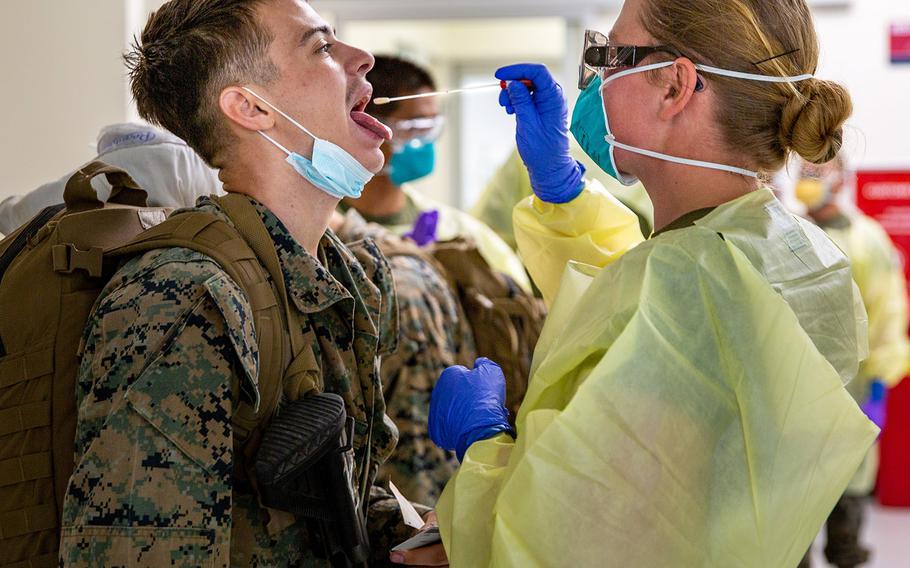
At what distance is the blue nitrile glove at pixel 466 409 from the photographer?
147cm

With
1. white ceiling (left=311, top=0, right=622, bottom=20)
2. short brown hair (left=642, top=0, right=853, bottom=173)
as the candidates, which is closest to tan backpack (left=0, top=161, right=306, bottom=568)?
short brown hair (left=642, top=0, right=853, bottom=173)

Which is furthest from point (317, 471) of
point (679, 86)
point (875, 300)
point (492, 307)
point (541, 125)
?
point (875, 300)

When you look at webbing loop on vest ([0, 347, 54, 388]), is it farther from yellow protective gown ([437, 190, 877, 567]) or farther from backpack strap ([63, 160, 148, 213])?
yellow protective gown ([437, 190, 877, 567])

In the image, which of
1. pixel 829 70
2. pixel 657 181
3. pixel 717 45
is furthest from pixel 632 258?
pixel 829 70

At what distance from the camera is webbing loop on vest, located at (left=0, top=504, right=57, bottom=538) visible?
1.30 metres

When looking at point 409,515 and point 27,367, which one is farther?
point 409,515

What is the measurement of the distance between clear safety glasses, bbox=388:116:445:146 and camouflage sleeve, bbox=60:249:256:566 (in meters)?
2.01

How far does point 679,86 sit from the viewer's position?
56.7 inches

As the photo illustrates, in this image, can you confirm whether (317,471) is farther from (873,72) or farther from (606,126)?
(873,72)

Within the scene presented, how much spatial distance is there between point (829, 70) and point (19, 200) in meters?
5.06

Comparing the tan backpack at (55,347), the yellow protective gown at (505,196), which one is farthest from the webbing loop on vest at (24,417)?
the yellow protective gown at (505,196)

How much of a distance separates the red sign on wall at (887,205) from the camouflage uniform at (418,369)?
4.30 metres

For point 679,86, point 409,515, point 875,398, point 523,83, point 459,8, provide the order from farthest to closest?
point 875,398, point 459,8, point 523,83, point 409,515, point 679,86

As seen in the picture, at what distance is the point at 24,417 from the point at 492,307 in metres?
1.47
